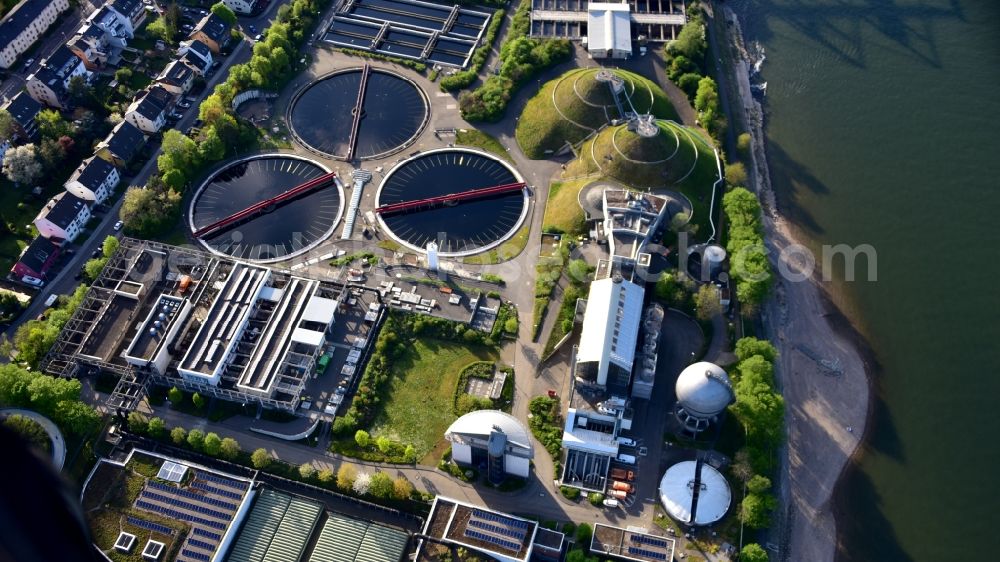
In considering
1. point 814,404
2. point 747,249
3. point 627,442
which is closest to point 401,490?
point 627,442

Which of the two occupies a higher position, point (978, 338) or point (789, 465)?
point (978, 338)

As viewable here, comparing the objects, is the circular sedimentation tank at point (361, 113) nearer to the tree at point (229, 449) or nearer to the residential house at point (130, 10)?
the residential house at point (130, 10)

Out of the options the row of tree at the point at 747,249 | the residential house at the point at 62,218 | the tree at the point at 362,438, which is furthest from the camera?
the residential house at the point at 62,218

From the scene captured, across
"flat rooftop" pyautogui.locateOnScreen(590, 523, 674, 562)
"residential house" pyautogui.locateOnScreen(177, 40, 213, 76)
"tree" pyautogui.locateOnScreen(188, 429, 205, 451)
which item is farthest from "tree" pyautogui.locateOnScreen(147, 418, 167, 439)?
"residential house" pyautogui.locateOnScreen(177, 40, 213, 76)

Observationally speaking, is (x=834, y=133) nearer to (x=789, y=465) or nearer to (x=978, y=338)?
(x=978, y=338)

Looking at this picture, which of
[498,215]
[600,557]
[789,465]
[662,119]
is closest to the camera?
[600,557]

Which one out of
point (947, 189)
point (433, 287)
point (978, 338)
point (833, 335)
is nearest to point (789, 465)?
point (833, 335)

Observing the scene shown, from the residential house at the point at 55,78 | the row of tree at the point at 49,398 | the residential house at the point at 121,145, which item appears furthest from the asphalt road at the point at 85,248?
the residential house at the point at 55,78
